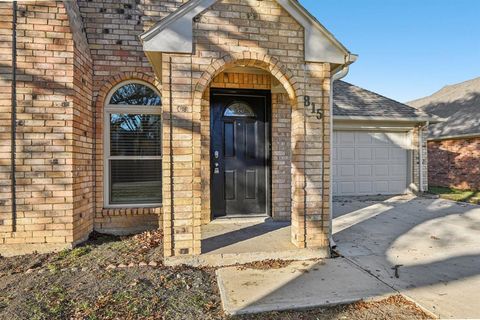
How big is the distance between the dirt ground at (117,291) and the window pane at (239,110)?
274 cm

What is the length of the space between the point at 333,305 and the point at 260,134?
3.44 metres

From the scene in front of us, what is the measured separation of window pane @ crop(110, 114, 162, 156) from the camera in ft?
16.2

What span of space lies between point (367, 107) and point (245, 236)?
6928 mm

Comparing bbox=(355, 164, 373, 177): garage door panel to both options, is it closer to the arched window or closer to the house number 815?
the house number 815

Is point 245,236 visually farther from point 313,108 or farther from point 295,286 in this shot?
point 313,108

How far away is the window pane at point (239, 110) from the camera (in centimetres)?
538

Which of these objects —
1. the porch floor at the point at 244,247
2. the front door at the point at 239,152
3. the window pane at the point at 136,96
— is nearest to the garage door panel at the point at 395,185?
the front door at the point at 239,152

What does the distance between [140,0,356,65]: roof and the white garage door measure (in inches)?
211

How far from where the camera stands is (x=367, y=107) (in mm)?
9141

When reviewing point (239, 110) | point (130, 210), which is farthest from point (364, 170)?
point (130, 210)

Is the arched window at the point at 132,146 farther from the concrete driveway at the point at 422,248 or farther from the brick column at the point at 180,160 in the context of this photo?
the concrete driveway at the point at 422,248

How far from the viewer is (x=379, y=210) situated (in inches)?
263

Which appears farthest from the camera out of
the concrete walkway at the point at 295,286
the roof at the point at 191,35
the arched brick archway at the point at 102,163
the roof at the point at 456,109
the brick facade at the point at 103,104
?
the roof at the point at 456,109

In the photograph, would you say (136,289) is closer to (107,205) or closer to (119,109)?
(107,205)
